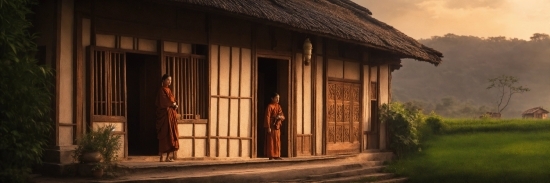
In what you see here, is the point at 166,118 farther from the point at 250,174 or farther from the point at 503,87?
the point at 503,87

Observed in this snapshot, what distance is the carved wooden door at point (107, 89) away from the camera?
12.0m

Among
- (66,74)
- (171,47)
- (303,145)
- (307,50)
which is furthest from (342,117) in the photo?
(66,74)

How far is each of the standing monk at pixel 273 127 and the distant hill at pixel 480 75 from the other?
8166cm

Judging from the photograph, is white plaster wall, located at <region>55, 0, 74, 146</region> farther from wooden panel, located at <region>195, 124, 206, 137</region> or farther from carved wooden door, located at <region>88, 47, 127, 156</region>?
wooden panel, located at <region>195, 124, 206, 137</region>

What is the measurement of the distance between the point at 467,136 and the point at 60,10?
19.0 metres

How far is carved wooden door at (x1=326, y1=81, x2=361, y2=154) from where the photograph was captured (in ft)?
58.2

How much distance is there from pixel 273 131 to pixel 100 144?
197 inches

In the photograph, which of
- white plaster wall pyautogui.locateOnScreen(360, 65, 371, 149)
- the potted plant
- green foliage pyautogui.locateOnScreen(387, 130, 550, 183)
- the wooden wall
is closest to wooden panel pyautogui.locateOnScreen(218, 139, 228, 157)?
the wooden wall

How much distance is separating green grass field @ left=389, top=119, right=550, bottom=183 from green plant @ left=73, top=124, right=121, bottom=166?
7674mm

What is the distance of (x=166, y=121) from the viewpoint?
12898mm

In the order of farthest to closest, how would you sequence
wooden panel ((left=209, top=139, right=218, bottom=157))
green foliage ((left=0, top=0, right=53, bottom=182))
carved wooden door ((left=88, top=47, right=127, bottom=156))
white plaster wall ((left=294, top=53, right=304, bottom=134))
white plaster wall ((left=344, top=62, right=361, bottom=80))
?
white plaster wall ((left=344, top=62, right=361, bottom=80)) < white plaster wall ((left=294, top=53, right=304, bottom=134)) < wooden panel ((left=209, top=139, right=218, bottom=157)) < carved wooden door ((left=88, top=47, right=127, bottom=156)) < green foliage ((left=0, top=0, right=53, bottom=182))

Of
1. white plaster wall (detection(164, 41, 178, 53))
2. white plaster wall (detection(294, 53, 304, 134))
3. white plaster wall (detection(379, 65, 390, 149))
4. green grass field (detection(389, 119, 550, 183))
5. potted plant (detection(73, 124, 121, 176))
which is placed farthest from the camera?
white plaster wall (detection(379, 65, 390, 149))

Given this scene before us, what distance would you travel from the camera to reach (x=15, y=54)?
33.4ft

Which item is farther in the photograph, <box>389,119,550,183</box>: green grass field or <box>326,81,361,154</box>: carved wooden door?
<box>326,81,361,154</box>: carved wooden door
